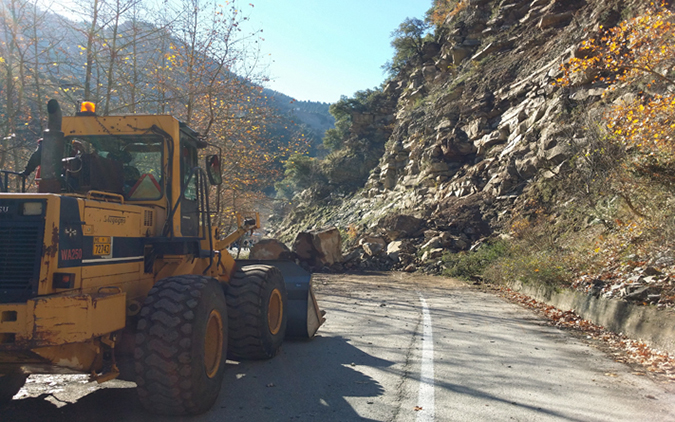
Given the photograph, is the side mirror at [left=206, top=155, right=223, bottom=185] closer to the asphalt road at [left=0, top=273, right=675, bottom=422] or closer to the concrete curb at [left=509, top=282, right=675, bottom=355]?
the asphalt road at [left=0, top=273, right=675, bottom=422]

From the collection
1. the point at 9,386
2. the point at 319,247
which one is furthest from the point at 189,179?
the point at 319,247

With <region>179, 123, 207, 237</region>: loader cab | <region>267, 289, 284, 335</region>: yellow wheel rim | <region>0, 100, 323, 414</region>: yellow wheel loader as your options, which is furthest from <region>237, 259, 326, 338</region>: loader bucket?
<region>179, 123, 207, 237</region>: loader cab

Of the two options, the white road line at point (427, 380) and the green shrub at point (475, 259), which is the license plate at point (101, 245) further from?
the green shrub at point (475, 259)

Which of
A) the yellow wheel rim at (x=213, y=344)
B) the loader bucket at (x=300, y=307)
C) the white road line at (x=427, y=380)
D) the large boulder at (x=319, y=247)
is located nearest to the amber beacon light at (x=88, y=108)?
the yellow wheel rim at (x=213, y=344)

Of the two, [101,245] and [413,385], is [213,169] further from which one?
[413,385]

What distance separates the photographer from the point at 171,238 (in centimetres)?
530

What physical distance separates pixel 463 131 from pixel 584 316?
2254cm

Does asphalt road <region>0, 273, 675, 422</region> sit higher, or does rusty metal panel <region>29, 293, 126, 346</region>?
rusty metal panel <region>29, 293, 126, 346</region>

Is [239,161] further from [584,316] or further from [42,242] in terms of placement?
[42,242]

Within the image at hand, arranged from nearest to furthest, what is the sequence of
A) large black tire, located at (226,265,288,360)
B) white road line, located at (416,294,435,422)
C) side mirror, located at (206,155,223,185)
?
1. white road line, located at (416,294,435,422)
2. large black tire, located at (226,265,288,360)
3. side mirror, located at (206,155,223,185)

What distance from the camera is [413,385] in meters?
5.46

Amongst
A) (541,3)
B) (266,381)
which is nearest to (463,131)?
(541,3)

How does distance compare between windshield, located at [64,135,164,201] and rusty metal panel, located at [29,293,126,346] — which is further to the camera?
windshield, located at [64,135,164,201]

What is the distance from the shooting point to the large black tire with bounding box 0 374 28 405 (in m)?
4.75
